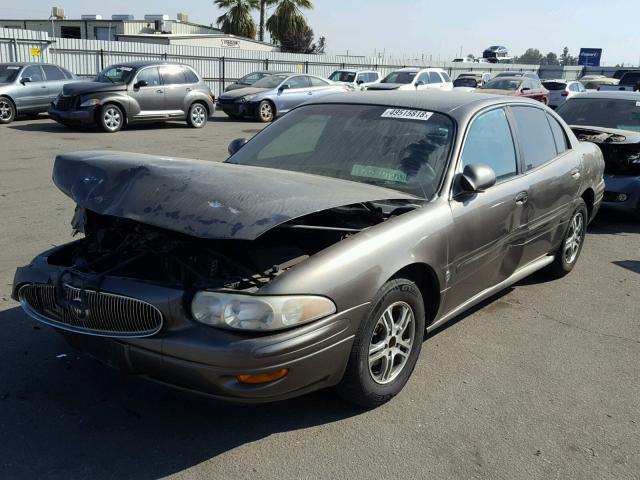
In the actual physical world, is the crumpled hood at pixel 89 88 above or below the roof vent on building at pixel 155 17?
below

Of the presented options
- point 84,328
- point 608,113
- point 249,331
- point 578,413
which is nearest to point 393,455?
point 249,331

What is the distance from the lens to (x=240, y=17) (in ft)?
148

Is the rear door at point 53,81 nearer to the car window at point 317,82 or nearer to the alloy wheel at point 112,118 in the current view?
the alloy wheel at point 112,118

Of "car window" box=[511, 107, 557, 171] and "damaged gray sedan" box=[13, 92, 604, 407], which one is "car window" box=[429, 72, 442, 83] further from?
"damaged gray sedan" box=[13, 92, 604, 407]

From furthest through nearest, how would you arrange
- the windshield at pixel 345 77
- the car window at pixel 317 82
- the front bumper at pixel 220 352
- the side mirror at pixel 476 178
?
the windshield at pixel 345 77
the car window at pixel 317 82
the side mirror at pixel 476 178
the front bumper at pixel 220 352

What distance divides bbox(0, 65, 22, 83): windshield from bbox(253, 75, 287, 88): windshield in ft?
23.2

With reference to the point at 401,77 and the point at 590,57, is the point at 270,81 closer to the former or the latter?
the point at 401,77

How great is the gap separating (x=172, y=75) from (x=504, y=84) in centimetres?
1254

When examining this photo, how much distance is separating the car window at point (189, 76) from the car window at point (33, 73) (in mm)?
3695

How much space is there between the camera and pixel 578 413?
353 centimetres

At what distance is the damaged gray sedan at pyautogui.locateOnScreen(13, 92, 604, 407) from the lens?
2867mm

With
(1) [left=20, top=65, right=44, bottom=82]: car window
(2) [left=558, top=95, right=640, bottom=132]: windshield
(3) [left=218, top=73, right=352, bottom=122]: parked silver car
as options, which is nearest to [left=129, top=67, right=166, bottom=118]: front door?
(1) [left=20, top=65, right=44, bottom=82]: car window

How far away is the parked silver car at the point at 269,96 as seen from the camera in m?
19.6

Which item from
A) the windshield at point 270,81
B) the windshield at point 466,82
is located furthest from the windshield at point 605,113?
the windshield at point 466,82
